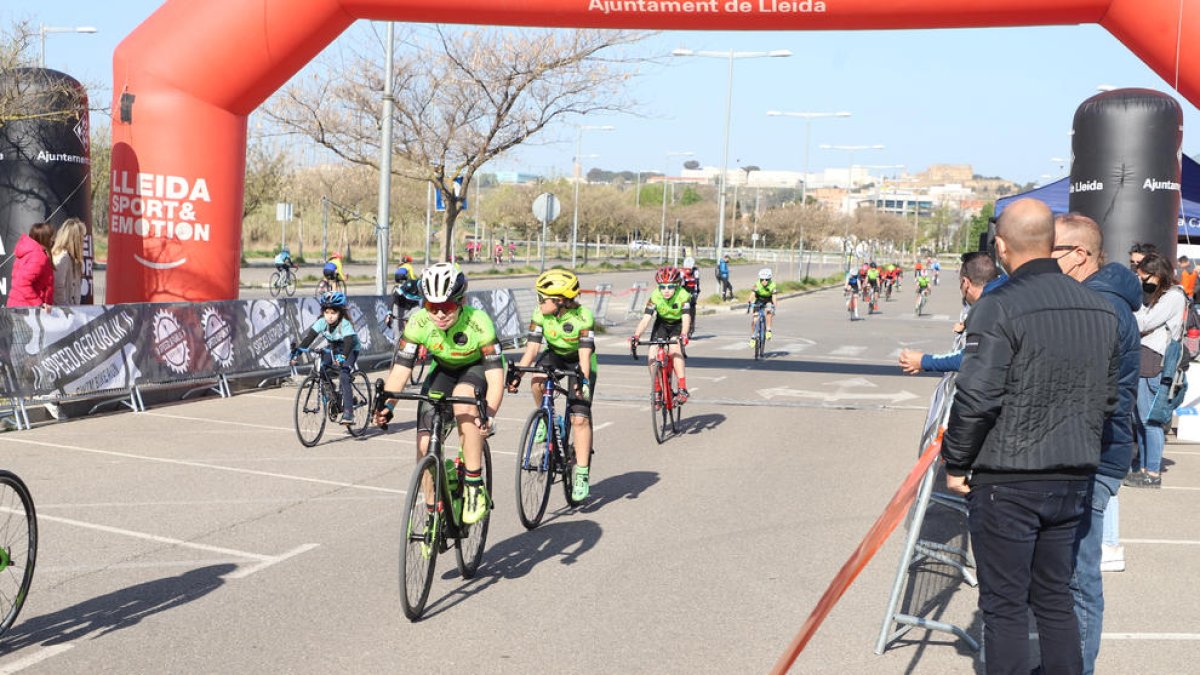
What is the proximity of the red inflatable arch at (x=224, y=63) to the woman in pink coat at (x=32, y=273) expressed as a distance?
3.02 meters

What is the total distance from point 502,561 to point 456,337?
1.45 meters

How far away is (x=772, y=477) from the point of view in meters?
10.9

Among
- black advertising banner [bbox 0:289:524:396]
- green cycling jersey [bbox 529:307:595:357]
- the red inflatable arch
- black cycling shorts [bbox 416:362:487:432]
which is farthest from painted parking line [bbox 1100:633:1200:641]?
black advertising banner [bbox 0:289:524:396]

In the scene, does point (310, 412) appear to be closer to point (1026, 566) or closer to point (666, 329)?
point (666, 329)

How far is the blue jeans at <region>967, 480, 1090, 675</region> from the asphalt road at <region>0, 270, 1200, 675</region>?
122cm

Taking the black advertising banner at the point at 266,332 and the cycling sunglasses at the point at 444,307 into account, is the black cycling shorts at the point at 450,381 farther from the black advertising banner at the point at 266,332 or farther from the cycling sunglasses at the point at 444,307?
the black advertising banner at the point at 266,332

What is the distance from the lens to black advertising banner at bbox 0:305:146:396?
12.2 metres

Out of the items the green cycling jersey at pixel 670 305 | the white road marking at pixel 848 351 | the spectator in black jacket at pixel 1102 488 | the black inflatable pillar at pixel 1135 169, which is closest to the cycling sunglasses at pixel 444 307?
the spectator in black jacket at pixel 1102 488

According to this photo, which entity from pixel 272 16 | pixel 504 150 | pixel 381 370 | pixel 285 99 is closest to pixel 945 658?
pixel 272 16

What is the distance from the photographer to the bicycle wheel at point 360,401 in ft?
42.1

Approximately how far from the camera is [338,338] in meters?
12.8

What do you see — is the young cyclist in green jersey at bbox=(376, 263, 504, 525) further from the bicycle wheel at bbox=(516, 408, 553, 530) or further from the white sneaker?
the white sneaker

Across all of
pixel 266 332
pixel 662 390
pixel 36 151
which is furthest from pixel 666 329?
pixel 36 151

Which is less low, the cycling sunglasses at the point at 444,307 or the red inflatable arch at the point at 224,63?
the red inflatable arch at the point at 224,63
